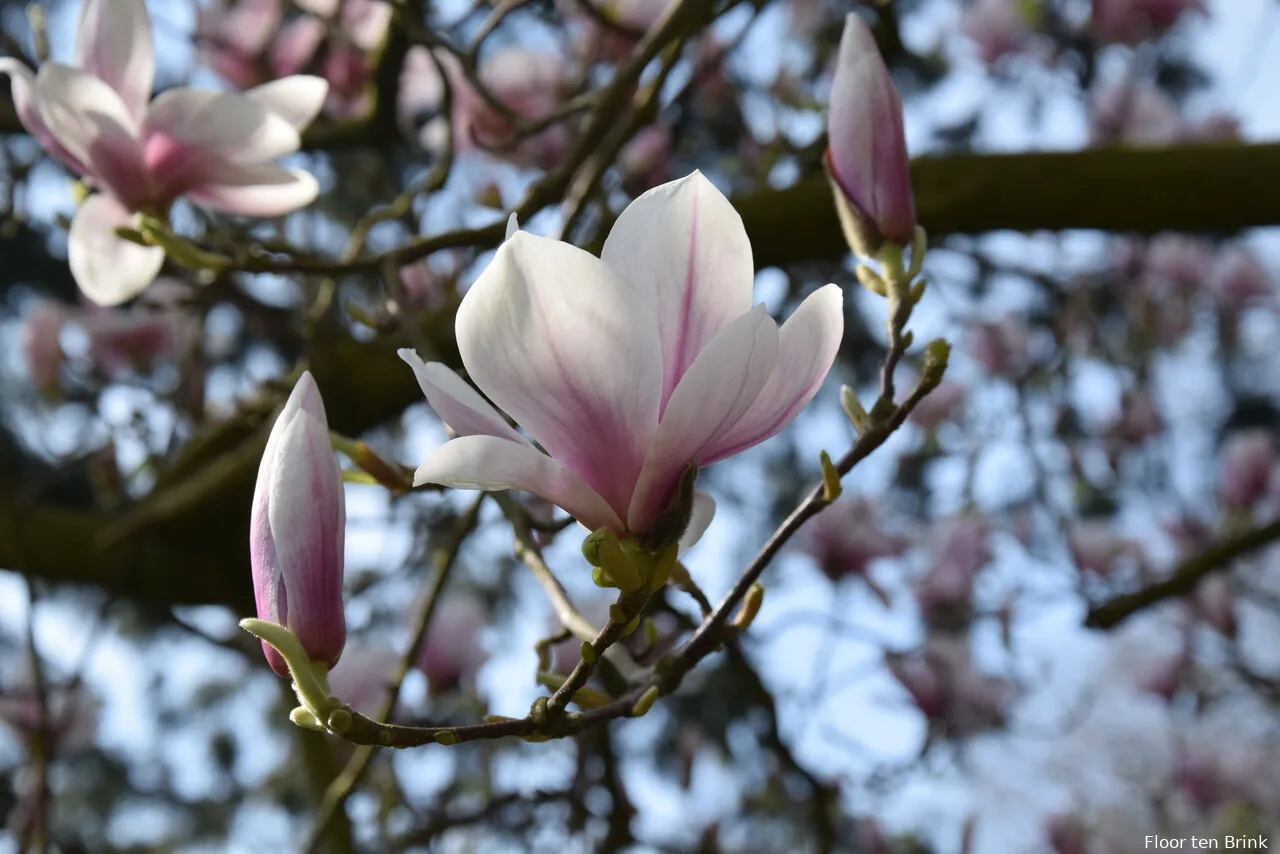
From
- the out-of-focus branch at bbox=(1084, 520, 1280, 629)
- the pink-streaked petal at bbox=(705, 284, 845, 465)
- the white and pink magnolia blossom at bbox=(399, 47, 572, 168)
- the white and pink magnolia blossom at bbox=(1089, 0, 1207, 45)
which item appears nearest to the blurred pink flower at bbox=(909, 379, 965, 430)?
the white and pink magnolia blossom at bbox=(1089, 0, 1207, 45)

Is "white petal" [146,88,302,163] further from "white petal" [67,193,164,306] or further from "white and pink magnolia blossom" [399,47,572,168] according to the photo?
"white and pink magnolia blossom" [399,47,572,168]

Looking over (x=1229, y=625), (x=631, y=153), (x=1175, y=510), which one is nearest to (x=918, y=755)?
(x=1229, y=625)

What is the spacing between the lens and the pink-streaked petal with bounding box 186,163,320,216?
90cm

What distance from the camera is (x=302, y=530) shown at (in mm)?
503

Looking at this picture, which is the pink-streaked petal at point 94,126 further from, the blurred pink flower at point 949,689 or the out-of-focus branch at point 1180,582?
the blurred pink flower at point 949,689

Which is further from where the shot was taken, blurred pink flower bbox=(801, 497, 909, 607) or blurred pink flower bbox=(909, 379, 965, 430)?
blurred pink flower bbox=(909, 379, 965, 430)

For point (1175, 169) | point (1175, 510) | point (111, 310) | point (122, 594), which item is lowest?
point (1175, 510)

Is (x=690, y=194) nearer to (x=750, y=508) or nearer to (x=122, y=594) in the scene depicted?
(x=122, y=594)

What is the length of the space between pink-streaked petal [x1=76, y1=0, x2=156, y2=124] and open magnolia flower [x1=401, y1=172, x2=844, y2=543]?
0.55 metres

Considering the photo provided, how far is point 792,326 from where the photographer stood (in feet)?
1.62

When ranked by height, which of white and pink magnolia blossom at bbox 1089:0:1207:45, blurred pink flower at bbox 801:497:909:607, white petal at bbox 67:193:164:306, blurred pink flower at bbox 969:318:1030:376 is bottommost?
blurred pink flower at bbox 969:318:1030:376

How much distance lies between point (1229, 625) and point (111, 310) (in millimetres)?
2215

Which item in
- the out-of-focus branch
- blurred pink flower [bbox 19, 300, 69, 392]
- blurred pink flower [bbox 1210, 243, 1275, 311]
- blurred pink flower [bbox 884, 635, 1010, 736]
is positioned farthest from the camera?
blurred pink flower [bbox 1210, 243, 1275, 311]

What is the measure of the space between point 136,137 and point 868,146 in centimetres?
56
